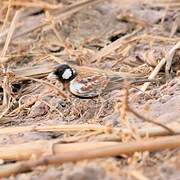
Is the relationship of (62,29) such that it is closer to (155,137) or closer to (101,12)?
(101,12)

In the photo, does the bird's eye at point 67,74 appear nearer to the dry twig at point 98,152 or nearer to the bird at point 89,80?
the bird at point 89,80

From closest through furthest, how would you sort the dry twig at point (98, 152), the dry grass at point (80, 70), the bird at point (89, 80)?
the dry twig at point (98, 152) → the dry grass at point (80, 70) → the bird at point (89, 80)

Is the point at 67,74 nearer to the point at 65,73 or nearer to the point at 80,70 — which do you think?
the point at 65,73

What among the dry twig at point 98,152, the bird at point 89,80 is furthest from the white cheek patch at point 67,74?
the dry twig at point 98,152

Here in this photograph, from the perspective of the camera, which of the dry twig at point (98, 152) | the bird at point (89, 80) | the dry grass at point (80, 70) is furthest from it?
the bird at point (89, 80)

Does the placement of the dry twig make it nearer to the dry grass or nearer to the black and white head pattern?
the dry grass

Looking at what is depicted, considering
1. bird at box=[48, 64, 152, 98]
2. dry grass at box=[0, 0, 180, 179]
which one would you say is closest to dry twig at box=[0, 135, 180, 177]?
dry grass at box=[0, 0, 180, 179]

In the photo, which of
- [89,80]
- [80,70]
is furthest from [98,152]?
[80,70]

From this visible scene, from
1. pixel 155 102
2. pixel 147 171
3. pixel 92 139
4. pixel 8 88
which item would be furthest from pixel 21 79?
pixel 147 171
